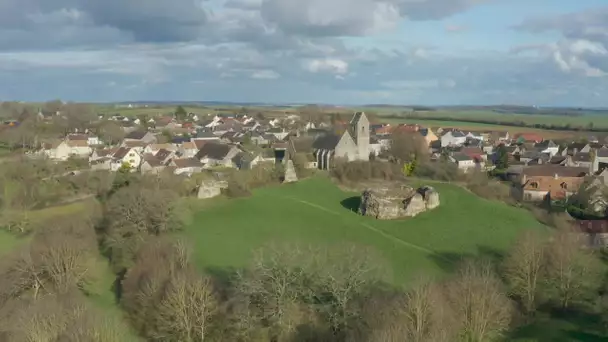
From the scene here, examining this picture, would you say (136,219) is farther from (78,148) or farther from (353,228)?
(78,148)

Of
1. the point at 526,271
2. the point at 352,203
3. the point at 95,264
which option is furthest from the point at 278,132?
the point at 526,271

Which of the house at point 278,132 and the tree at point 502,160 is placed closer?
the tree at point 502,160

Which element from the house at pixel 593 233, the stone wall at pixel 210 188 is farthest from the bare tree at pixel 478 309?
the stone wall at pixel 210 188

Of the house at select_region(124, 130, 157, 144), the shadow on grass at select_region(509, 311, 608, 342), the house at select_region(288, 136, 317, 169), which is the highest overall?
the house at select_region(288, 136, 317, 169)

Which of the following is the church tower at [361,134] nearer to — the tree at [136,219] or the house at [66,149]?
the tree at [136,219]

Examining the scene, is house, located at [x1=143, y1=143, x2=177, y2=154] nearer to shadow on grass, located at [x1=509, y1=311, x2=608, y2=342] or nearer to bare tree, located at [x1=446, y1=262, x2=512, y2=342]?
bare tree, located at [x1=446, y1=262, x2=512, y2=342]

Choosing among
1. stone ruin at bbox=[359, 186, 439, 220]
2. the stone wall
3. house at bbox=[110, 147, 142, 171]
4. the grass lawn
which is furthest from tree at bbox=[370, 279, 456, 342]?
house at bbox=[110, 147, 142, 171]
